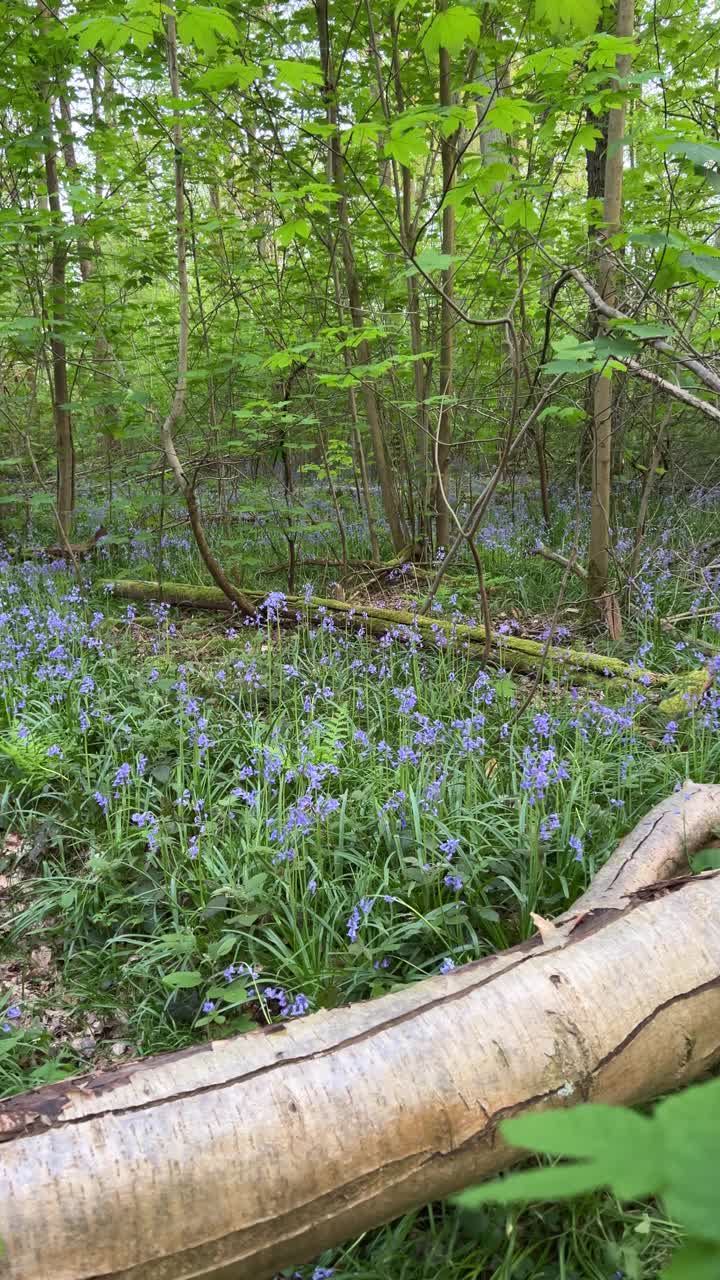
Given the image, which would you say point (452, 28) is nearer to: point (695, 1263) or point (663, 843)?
point (663, 843)

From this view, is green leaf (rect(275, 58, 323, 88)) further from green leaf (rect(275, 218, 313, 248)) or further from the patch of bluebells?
the patch of bluebells

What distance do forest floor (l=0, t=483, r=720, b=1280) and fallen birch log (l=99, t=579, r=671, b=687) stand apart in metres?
0.11

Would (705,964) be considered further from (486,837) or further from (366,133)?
(366,133)

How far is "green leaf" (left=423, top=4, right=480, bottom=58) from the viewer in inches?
108

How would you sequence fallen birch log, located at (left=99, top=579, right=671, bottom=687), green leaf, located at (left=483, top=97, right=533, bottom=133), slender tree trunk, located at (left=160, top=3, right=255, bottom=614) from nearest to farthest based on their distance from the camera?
green leaf, located at (left=483, top=97, right=533, bottom=133) → fallen birch log, located at (left=99, top=579, right=671, bottom=687) → slender tree trunk, located at (left=160, top=3, right=255, bottom=614)

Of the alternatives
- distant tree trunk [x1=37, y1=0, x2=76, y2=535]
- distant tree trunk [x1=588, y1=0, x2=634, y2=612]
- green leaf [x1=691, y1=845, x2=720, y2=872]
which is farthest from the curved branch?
distant tree trunk [x1=37, y1=0, x2=76, y2=535]

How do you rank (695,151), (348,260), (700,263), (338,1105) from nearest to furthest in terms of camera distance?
(338,1105) < (695,151) < (700,263) < (348,260)

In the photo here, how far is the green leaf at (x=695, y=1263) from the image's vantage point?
0.38m

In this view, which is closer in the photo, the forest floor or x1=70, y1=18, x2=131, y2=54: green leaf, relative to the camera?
the forest floor

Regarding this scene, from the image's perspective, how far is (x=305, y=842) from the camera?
2609 millimetres

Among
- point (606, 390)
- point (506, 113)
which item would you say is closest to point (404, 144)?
point (506, 113)

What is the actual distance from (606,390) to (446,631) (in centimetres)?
176

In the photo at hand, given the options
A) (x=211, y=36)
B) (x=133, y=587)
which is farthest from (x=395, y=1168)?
(x=133, y=587)

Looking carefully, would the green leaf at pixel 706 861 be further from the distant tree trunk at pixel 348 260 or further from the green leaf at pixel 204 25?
the green leaf at pixel 204 25
